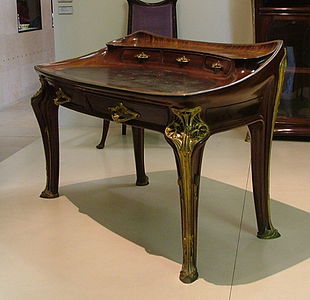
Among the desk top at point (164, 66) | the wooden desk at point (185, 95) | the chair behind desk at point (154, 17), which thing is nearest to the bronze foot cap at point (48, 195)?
the wooden desk at point (185, 95)

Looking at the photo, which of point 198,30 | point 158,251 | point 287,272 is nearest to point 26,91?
point 198,30

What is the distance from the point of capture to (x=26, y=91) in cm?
664

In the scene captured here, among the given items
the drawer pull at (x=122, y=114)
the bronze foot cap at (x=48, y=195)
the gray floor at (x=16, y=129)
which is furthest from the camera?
the gray floor at (x=16, y=129)

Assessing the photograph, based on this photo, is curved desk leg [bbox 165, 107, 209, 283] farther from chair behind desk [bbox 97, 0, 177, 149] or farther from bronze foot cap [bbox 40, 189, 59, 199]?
chair behind desk [bbox 97, 0, 177, 149]

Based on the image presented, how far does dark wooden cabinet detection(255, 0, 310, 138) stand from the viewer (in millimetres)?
4137

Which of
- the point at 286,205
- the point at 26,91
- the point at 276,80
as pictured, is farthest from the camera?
the point at 26,91

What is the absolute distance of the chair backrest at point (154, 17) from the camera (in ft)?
14.7

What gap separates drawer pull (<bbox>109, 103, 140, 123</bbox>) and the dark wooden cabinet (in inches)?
88.6

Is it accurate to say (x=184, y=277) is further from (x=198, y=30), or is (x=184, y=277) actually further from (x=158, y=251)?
(x=198, y=30)

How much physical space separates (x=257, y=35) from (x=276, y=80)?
2.03m

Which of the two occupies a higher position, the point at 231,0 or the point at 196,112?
the point at 231,0

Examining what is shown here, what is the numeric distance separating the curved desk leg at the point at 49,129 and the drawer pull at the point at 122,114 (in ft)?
2.32

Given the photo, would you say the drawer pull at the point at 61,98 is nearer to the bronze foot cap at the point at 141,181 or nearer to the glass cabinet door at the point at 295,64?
the bronze foot cap at the point at 141,181

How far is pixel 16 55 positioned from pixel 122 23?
214cm
